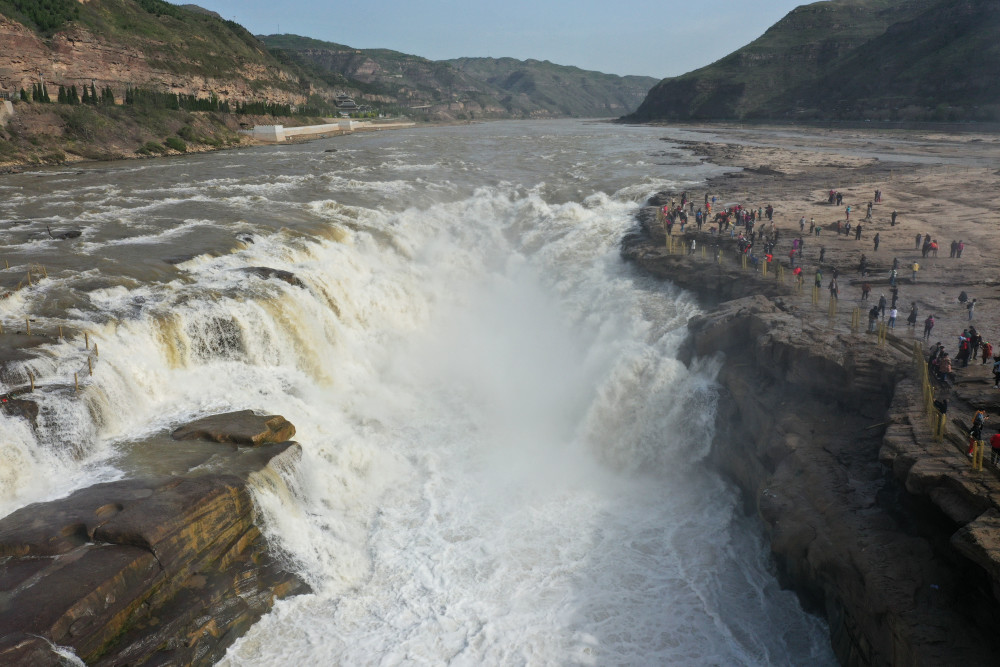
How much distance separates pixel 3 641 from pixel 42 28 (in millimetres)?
80525

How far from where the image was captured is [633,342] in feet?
74.8

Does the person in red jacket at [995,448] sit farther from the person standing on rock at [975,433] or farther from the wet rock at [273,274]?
the wet rock at [273,274]

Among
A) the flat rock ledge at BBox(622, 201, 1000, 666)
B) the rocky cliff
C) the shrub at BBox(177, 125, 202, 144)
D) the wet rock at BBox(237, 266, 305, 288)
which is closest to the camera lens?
the flat rock ledge at BBox(622, 201, 1000, 666)

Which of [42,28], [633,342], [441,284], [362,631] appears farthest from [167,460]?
[42,28]

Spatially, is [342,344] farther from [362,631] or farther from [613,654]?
[613,654]

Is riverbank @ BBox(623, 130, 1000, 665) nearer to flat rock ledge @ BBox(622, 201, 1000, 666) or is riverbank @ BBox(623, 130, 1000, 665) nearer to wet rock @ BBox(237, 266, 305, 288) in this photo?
flat rock ledge @ BBox(622, 201, 1000, 666)

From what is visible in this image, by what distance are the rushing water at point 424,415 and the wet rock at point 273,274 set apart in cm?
52

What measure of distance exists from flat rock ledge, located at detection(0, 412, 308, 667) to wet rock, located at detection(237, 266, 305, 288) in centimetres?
936

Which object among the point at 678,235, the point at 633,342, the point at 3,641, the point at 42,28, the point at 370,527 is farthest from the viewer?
the point at 42,28

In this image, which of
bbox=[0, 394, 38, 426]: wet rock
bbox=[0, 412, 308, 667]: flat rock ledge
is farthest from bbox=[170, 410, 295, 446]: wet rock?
bbox=[0, 394, 38, 426]: wet rock

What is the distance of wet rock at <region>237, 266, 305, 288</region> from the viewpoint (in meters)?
22.2

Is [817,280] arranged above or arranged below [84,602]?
above

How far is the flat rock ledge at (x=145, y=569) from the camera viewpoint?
9.65 m

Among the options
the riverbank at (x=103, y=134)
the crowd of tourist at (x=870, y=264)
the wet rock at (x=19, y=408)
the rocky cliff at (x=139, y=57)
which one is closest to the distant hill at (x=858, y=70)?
the crowd of tourist at (x=870, y=264)
